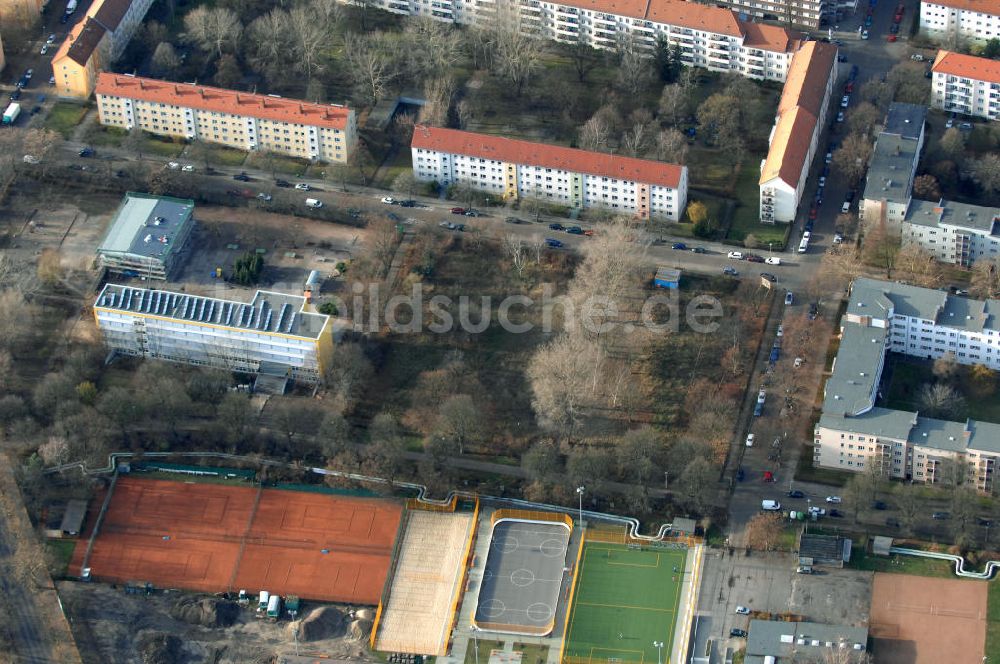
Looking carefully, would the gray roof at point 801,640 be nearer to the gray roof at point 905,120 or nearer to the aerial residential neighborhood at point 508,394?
the aerial residential neighborhood at point 508,394

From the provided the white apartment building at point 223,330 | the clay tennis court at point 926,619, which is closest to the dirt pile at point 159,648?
the white apartment building at point 223,330

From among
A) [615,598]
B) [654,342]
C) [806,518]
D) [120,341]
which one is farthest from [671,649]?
[120,341]

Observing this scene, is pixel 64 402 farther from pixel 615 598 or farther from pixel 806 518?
pixel 806 518

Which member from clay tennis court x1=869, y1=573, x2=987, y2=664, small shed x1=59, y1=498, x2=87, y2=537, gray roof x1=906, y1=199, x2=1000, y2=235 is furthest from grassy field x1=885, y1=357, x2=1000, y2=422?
small shed x1=59, y1=498, x2=87, y2=537

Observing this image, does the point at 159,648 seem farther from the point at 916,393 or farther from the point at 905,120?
the point at 905,120

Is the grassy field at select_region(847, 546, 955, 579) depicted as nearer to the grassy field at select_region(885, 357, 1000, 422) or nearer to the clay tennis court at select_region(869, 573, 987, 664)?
the clay tennis court at select_region(869, 573, 987, 664)

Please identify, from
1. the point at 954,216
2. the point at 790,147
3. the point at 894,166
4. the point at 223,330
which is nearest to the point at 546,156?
the point at 790,147
